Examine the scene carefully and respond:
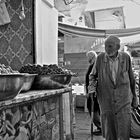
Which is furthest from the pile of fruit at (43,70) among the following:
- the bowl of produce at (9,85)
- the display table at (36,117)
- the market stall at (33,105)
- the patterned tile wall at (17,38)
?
the patterned tile wall at (17,38)

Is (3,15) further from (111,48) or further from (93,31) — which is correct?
(93,31)

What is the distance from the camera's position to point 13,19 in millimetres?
2547

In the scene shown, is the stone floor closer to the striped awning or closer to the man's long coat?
the man's long coat

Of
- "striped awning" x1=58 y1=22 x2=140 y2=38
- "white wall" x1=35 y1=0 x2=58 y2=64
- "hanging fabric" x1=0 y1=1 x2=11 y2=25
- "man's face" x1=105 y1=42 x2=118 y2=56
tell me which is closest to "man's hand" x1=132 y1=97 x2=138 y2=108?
"man's face" x1=105 y1=42 x2=118 y2=56

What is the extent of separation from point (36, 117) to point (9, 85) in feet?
1.85

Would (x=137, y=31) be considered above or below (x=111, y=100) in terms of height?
above

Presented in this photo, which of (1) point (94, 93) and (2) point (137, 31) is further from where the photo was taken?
(2) point (137, 31)

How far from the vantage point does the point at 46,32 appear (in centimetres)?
282

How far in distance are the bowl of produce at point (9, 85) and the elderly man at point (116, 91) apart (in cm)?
174

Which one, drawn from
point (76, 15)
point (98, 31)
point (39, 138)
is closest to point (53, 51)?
point (39, 138)

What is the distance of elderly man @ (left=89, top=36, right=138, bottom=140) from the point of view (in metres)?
2.56

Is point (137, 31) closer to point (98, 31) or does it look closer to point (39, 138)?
point (98, 31)

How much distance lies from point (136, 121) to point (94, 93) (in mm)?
644

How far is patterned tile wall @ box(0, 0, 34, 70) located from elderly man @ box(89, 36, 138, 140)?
938 millimetres
